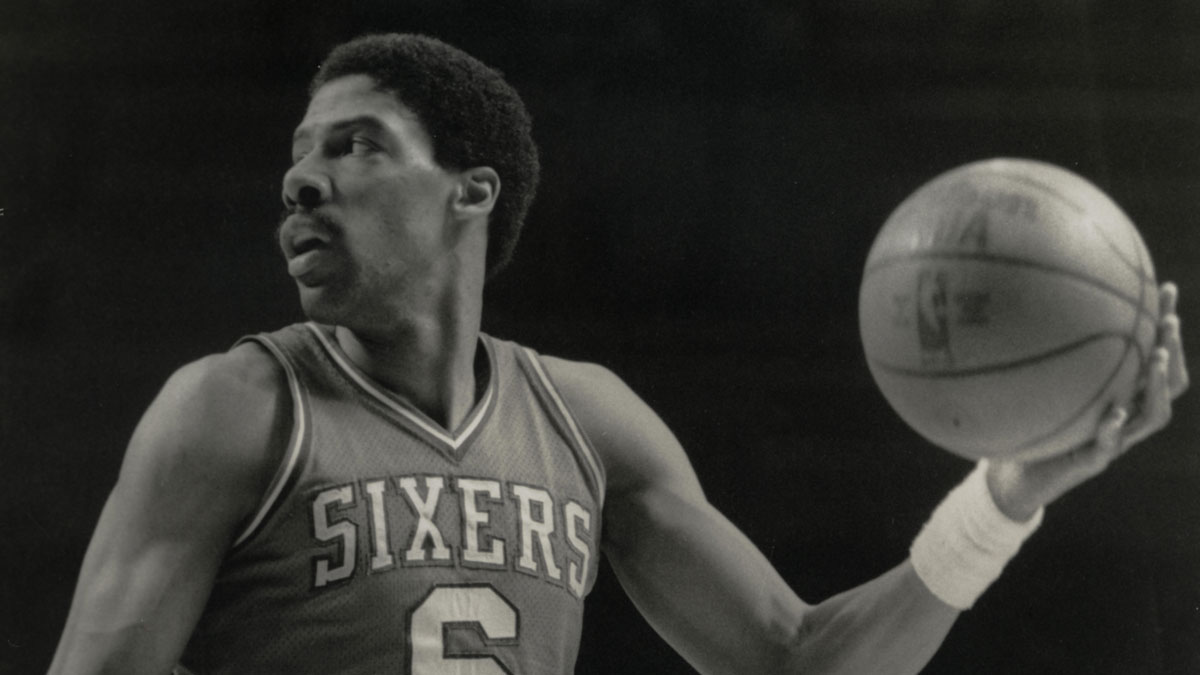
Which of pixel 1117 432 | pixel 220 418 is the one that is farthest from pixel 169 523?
pixel 1117 432

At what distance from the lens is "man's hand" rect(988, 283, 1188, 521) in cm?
154

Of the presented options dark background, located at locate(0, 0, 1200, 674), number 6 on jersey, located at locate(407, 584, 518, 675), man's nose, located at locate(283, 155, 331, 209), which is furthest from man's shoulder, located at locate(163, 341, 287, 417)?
dark background, located at locate(0, 0, 1200, 674)

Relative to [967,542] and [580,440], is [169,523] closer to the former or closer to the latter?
[580,440]

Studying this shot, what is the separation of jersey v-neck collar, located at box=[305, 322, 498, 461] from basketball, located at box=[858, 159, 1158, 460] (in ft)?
1.96

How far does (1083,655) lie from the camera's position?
282 cm

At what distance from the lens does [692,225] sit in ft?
9.82

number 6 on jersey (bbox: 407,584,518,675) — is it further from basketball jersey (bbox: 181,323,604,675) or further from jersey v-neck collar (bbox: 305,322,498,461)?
jersey v-neck collar (bbox: 305,322,498,461)

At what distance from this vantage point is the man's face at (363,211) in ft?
6.31

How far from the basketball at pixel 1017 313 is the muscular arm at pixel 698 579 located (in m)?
0.41

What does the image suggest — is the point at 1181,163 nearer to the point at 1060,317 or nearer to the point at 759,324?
the point at 759,324

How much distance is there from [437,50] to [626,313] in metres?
0.93

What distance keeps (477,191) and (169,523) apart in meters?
0.69

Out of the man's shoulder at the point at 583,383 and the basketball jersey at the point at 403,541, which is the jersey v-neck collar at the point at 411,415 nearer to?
the basketball jersey at the point at 403,541

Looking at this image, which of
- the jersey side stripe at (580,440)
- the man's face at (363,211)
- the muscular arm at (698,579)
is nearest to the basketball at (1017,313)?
the muscular arm at (698,579)
